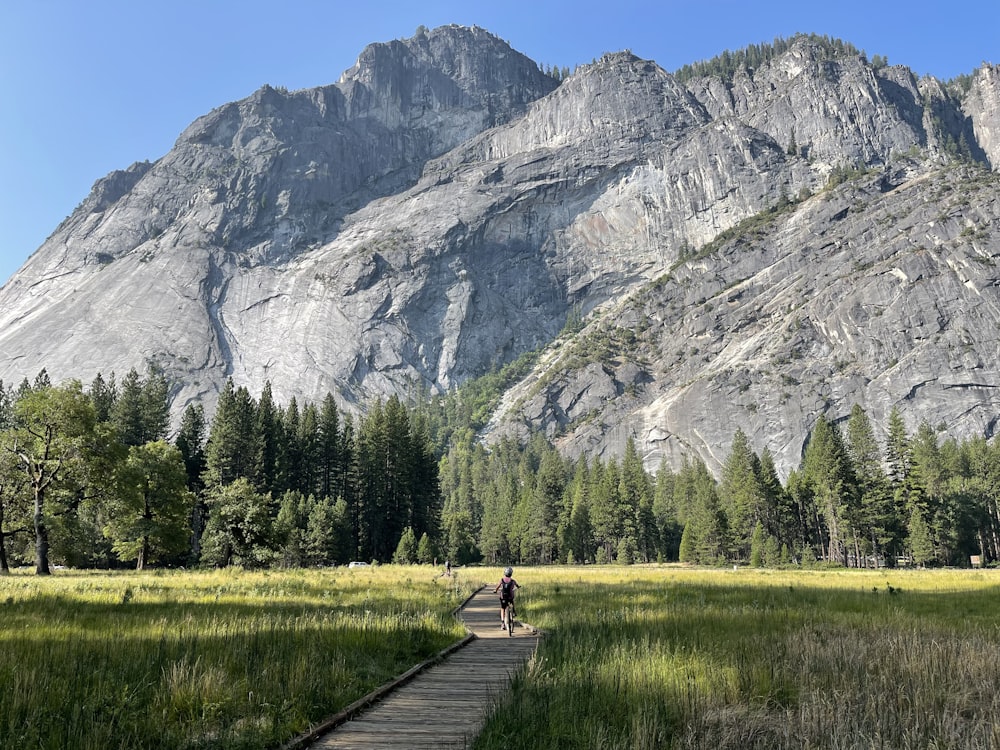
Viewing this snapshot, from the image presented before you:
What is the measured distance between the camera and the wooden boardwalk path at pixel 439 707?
720cm

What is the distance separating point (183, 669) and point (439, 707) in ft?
11.2

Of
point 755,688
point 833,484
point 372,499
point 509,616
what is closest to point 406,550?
point 372,499

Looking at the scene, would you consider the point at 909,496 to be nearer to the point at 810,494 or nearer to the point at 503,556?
the point at 810,494

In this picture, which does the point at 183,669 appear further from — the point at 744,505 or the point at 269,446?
the point at 744,505

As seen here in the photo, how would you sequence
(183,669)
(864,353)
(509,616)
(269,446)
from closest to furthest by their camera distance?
(183,669) → (509,616) → (269,446) → (864,353)

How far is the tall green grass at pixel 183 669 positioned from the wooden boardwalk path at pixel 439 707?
498 mm

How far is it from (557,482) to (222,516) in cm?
7289

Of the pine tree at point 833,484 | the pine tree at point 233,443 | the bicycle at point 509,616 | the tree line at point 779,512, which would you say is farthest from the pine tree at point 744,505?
the bicycle at point 509,616

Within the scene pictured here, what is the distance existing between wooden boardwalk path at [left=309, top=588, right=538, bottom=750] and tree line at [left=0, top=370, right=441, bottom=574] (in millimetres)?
34024

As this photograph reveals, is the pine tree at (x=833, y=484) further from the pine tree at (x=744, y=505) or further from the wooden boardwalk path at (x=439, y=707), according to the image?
the wooden boardwalk path at (x=439, y=707)

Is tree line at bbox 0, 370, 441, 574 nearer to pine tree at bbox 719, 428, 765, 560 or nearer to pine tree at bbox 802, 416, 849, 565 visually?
pine tree at bbox 719, 428, 765, 560

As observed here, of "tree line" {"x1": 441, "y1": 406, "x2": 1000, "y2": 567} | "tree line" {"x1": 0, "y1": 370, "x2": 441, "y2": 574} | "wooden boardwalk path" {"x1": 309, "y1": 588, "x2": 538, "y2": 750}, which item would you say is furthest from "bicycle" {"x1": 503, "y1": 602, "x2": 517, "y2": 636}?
"tree line" {"x1": 441, "y1": 406, "x2": 1000, "y2": 567}

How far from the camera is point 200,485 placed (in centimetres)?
7638

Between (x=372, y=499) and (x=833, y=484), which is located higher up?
(x=833, y=484)
